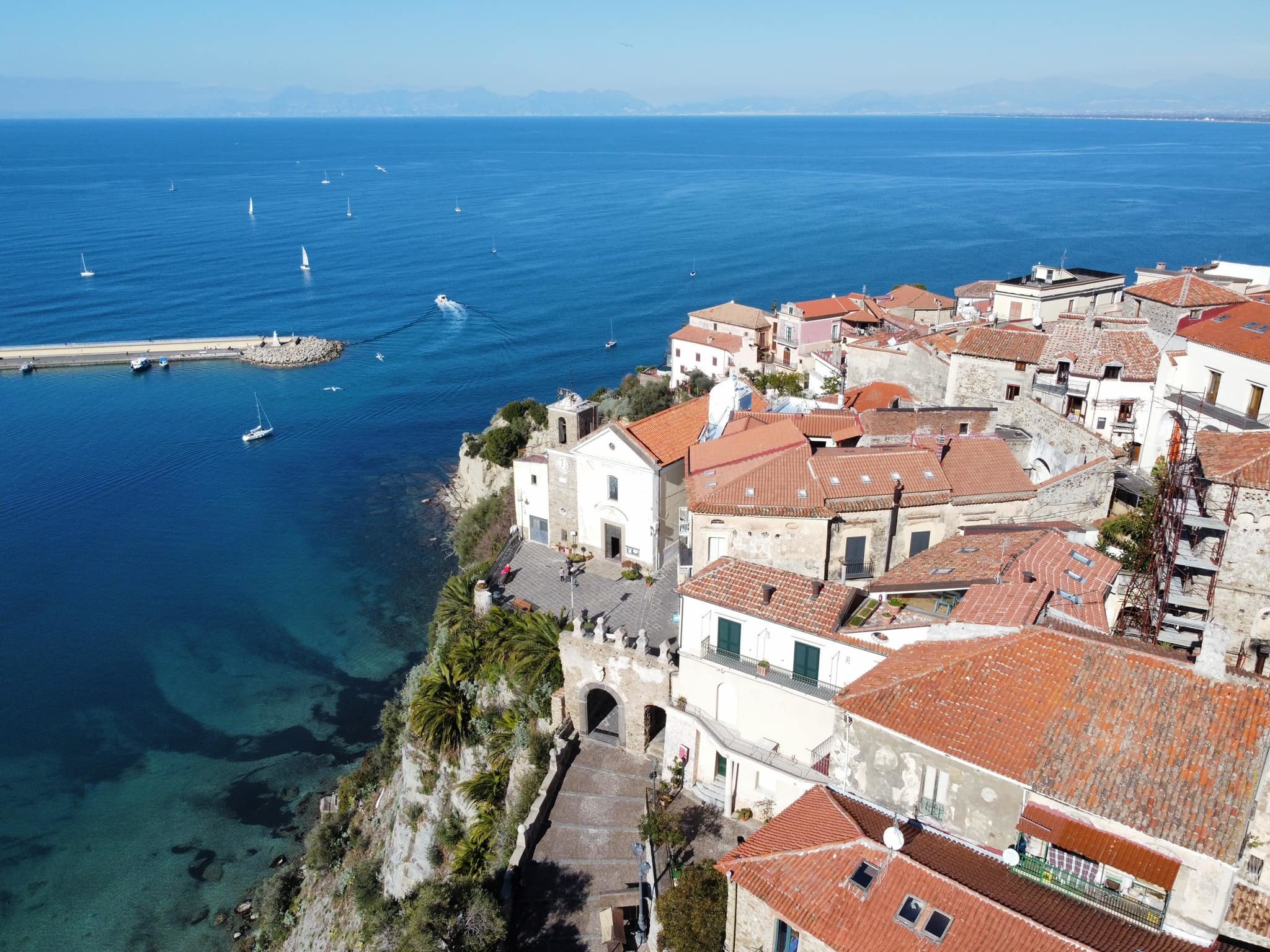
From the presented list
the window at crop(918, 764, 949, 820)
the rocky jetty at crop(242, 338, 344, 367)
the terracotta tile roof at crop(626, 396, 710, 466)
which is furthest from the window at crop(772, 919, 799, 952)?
the rocky jetty at crop(242, 338, 344, 367)

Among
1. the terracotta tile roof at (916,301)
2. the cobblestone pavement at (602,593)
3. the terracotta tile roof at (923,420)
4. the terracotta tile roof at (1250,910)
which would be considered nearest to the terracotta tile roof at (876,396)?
the terracotta tile roof at (923,420)

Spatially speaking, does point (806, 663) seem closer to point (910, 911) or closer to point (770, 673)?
point (770, 673)

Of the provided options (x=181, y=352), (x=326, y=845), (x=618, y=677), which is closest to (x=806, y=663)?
(x=618, y=677)

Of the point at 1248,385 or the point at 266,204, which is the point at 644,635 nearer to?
the point at 1248,385

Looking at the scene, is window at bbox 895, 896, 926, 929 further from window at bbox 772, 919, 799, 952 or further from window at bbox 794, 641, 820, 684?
window at bbox 794, 641, 820, 684

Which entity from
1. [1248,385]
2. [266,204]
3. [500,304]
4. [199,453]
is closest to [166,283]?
[500,304]

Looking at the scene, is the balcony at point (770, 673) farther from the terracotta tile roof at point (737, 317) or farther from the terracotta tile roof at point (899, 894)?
the terracotta tile roof at point (737, 317)
